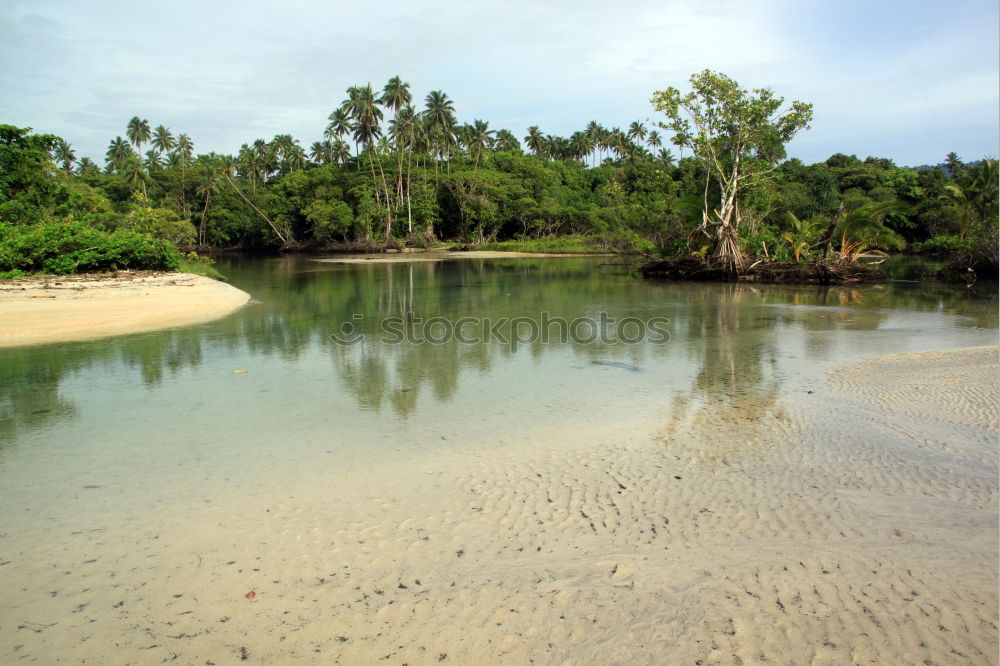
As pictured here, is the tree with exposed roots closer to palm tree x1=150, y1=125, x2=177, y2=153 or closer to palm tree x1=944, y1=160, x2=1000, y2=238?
A: palm tree x1=944, y1=160, x2=1000, y2=238

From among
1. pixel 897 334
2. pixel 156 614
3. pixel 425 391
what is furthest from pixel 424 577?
pixel 897 334

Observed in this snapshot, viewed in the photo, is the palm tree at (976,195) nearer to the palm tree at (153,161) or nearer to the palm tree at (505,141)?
the palm tree at (505,141)

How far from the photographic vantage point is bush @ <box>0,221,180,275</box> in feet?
64.6

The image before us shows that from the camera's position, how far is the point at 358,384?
9.86 meters

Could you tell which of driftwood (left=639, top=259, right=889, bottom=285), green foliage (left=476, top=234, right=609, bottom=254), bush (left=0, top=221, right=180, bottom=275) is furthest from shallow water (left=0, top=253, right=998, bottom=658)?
green foliage (left=476, top=234, right=609, bottom=254)

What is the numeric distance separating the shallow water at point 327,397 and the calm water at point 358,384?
4cm

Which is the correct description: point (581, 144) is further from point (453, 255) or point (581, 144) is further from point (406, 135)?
point (453, 255)

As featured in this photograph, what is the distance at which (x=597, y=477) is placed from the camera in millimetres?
5727

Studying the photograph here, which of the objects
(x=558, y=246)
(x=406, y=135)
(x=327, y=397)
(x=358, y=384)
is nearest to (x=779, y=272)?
(x=358, y=384)

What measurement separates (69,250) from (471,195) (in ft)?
149

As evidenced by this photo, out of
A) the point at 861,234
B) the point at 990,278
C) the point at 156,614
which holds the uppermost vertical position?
the point at 861,234

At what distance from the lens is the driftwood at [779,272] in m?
26.4

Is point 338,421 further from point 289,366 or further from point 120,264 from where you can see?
point 120,264

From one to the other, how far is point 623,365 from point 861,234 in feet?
67.0
